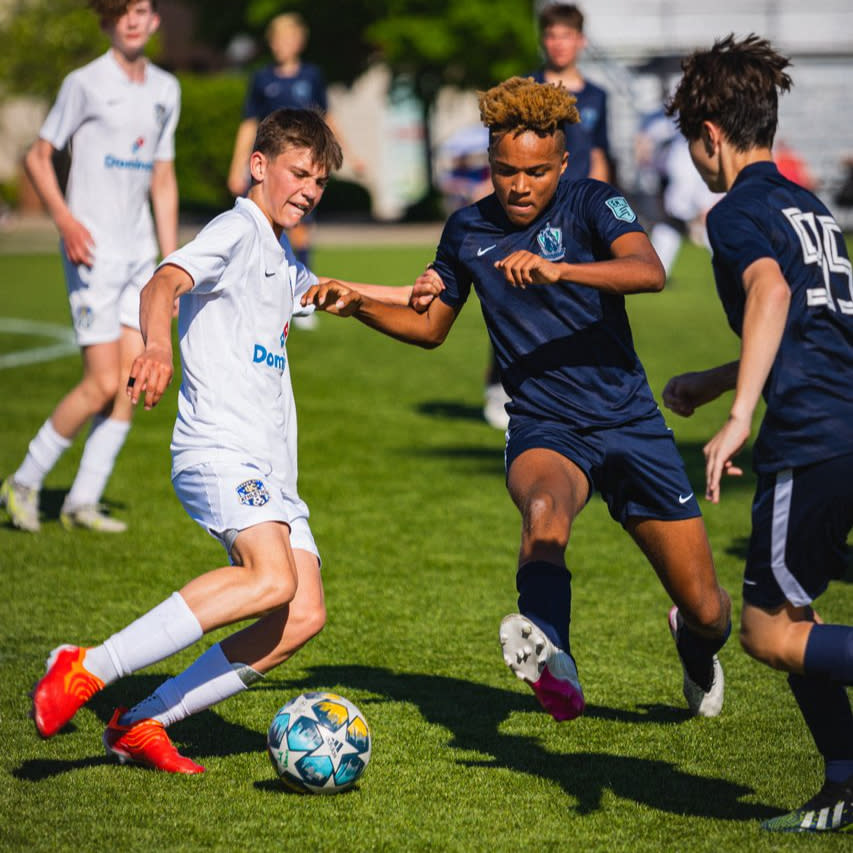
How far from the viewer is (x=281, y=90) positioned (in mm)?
13539

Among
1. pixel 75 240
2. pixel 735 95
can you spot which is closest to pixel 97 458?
pixel 75 240

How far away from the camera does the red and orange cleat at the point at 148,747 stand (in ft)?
14.5

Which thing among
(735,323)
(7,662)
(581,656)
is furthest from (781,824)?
(7,662)

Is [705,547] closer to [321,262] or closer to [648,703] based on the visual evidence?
[648,703]

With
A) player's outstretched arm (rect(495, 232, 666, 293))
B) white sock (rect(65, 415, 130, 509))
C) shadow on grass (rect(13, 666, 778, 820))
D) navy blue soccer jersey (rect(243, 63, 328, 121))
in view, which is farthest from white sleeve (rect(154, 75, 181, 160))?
navy blue soccer jersey (rect(243, 63, 328, 121))

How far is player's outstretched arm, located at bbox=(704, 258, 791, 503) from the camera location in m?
3.64

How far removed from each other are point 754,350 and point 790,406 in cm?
26

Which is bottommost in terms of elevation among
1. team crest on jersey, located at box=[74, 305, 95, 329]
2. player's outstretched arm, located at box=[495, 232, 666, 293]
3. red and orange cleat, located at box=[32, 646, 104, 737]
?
red and orange cleat, located at box=[32, 646, 104, 737]

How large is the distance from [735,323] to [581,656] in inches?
86.6

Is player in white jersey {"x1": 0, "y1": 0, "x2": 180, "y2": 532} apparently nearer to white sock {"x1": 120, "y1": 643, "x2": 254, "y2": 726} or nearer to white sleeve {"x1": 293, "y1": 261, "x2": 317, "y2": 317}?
white sleeve {"x1": 293, "y1": 261, "x2": 317, "y2": 317}

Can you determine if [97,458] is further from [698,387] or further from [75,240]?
[698,387]

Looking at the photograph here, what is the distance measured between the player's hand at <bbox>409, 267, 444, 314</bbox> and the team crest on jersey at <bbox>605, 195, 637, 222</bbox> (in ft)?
2.16

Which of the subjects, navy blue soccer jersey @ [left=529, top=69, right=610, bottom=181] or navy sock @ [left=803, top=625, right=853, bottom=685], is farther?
navy blue soccer jersey @ [left=529, top=69, right=610, bottom=181]

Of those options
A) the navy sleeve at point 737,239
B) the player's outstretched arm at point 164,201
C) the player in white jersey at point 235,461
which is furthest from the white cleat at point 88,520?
the navy sleeve at point 737,239
